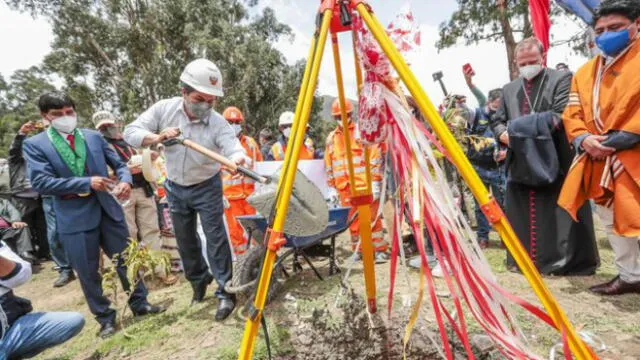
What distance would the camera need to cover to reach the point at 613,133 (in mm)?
2346

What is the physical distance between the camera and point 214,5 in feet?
59.1

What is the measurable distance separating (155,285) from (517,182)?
4135 millimetres

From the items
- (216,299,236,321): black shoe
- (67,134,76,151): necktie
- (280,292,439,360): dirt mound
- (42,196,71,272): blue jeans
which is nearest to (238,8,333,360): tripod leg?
(280,292,439,360): dirt mound

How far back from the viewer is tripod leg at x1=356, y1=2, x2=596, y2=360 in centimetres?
116

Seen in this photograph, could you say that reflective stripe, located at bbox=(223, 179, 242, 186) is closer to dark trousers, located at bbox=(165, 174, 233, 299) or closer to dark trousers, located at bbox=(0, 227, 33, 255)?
dark trousers, located at bbox=(165, 174, 233, 299)

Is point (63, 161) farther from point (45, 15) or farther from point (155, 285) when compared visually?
point (45, 15)

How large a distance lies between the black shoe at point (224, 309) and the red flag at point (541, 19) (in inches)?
152

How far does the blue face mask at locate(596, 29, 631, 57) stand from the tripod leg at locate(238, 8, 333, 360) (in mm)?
2052

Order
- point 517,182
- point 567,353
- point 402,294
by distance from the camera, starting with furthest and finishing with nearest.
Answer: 1. point 517,182
2. point 402,294
3. point 567,353

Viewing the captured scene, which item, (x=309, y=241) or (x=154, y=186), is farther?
(x=154, y=186)

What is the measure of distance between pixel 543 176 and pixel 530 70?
2.94 ft

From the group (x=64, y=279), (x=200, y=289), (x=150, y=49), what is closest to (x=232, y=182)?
(x=200, y=289)

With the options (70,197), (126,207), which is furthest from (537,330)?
(126,207)

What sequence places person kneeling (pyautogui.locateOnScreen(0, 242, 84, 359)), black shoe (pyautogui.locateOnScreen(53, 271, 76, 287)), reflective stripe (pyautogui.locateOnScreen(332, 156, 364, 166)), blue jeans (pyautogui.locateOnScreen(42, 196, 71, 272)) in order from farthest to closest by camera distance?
black shoe (pyautogui.locateOnScreen(53, 271, 76, 287))
blue jeans (pyautogui.locateOnScreen(42, 196, 71, 272))
reflective stripe (pyautogui.locateOnScreen(332, 156, 364, 166))
person kneeling (pyautogui.locateOnScreen(0, 242, 84, 359))
